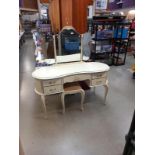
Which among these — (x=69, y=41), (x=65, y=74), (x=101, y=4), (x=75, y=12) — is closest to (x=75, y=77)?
(x=65, y=74)

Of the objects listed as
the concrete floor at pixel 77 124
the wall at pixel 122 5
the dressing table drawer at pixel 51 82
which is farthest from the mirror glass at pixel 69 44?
the wall at pixel 122 5

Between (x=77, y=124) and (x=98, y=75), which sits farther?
(x=98, y=75)

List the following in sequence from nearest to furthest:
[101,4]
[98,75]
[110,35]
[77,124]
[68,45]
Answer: [77,124]
[98,75]
[68,45]
[110,35]
[101,4]

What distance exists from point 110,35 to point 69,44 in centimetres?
238

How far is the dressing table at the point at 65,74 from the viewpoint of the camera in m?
2.20

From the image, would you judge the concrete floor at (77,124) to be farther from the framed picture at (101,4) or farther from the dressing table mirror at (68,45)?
the framed picture at (101,4)

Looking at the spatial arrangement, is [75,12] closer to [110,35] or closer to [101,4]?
[110,35]

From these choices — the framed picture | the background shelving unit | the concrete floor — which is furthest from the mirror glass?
the framed picture

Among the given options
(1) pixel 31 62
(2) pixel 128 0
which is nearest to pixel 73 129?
(1) pixel 31 62

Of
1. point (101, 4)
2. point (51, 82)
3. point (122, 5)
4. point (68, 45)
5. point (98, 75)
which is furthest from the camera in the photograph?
point (101, 4)

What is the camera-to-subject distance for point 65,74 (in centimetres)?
226
